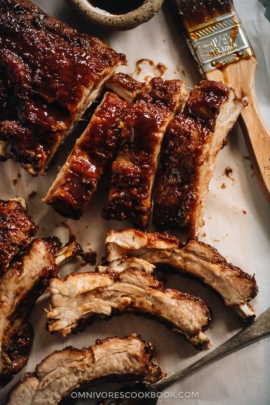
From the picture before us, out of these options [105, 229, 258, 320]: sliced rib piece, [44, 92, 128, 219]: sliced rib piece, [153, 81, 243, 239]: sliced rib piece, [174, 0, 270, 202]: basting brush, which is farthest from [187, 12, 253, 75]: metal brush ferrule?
[105, 229, 258, 320]: sliced rib piece

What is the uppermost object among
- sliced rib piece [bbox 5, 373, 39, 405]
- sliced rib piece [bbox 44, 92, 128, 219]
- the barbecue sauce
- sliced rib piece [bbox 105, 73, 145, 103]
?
the barbecue sauce

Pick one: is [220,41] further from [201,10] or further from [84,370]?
[84,370]

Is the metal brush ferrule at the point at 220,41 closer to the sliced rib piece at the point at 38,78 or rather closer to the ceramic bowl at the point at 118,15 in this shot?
the ceramic bowl at the point at 118,15

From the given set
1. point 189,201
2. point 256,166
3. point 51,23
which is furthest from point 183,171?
point 51,23

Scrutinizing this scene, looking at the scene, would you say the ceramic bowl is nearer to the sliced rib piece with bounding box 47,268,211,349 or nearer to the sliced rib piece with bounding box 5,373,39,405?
the sliced rib piece with bounding box 47,268,211,349

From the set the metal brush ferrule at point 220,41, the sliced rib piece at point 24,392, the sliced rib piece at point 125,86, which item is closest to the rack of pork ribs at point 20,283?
the sliced rib piece at point 24,392

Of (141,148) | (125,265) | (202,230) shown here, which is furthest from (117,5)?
(125,265)

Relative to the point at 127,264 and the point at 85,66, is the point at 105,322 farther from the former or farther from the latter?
the point at 85,66

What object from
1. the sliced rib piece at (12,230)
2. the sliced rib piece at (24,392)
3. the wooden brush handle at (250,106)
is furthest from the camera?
the wooden brush handle at (250,106)
